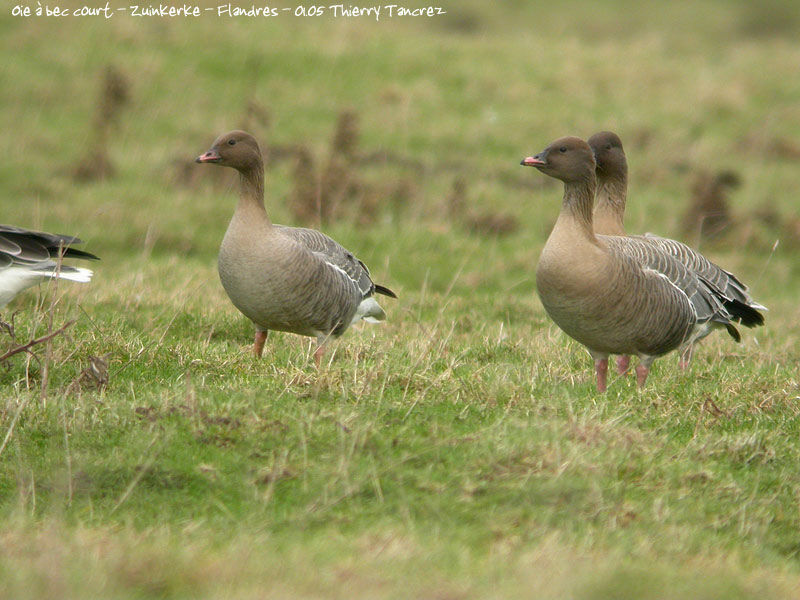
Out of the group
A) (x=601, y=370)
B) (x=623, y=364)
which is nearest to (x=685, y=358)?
(x=623, y=364)

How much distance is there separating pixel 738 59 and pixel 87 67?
12.7 meters

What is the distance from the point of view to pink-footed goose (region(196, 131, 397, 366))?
23.9 feet

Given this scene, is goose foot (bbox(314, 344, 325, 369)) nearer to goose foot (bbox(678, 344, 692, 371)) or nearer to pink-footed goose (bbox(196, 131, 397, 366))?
pink-footed goose (bbox(196, 131, 397, 366))

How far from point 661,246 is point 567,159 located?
1.20m

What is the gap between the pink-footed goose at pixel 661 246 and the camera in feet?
25.8

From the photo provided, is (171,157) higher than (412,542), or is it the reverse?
(171,157)

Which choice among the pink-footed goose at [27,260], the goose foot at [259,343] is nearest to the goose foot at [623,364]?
the goose foot at [259,343]

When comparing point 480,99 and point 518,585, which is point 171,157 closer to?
point 480,99

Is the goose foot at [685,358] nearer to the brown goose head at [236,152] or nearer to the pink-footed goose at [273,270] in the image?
the pink-footed goose at [273,270]

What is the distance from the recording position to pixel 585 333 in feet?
22.6

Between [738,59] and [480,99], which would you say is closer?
[480,99]

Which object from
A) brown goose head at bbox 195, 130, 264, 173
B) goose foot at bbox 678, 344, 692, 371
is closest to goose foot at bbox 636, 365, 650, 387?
goose foot at bbox 678, 344, 692, 371

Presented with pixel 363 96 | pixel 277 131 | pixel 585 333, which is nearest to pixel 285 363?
pixel 585 333

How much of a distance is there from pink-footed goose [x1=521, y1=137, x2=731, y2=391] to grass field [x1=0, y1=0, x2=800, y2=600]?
314 mm
